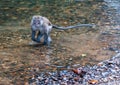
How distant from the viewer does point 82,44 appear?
27.0ft

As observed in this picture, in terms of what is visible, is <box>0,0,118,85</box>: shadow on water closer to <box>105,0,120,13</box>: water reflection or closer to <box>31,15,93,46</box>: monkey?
<box>31,15,93,46</box>: monkey

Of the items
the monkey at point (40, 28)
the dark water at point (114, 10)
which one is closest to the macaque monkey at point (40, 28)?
→ the monkey at point (40, 28)

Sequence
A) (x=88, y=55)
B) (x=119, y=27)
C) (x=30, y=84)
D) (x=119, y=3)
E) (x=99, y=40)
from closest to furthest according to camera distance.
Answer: (x=30, y=84)
(x=88, y=55)
(x=99, y=40)
(x=119, y=27)
(x=119, y=3)

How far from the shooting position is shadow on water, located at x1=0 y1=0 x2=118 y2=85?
6.89 meters

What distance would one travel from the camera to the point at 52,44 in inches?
324

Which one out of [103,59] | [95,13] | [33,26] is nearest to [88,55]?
[103,59]

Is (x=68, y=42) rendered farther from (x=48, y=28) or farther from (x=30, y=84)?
(x=30, y=84)

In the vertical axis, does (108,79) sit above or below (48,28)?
below

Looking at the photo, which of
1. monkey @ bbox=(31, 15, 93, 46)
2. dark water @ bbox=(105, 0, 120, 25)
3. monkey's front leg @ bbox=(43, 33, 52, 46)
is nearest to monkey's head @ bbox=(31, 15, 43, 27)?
monkey @ bbox=(31, 15, 93, 46)

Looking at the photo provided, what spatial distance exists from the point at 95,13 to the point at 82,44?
3581mm

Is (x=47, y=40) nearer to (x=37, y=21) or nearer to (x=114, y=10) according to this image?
(x=37, y=21)

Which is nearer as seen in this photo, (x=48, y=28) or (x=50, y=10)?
(x=48, y=28)

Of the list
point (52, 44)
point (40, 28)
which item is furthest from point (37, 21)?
point (52, 44)

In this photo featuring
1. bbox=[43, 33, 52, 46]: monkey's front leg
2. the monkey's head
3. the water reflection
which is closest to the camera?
the monkey's head
